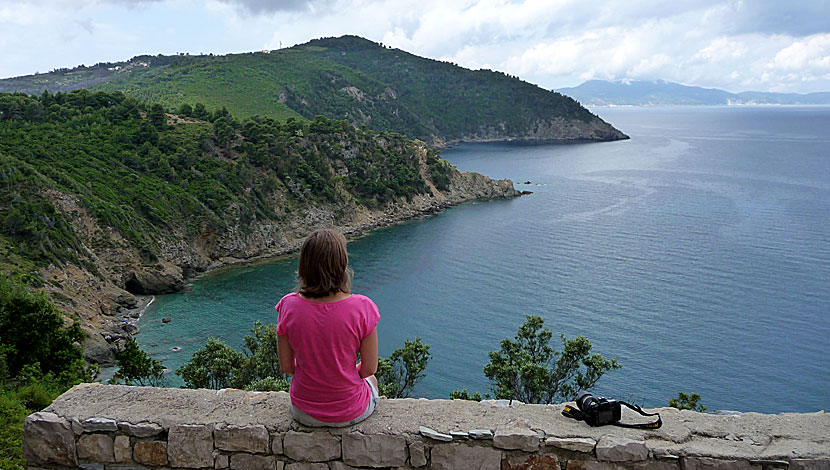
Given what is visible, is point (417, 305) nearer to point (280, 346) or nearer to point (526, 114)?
point (280, 346)

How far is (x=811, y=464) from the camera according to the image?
4.20 meters

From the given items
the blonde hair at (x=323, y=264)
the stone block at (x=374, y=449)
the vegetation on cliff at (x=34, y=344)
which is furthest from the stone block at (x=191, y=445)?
the vegetation on cliff at (x=34, y=344)

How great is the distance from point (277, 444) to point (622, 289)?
39.0m

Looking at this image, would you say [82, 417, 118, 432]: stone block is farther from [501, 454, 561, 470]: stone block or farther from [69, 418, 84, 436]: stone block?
[501, 454, 561, 470]: stone block

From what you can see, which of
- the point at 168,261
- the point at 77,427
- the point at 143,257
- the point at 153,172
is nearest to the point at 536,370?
the point at 77,427

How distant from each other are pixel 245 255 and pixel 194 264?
15.9 feet

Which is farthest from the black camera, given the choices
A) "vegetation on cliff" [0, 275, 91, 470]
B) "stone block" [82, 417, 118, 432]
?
"vegetation on cliff" [0, 275, 91, 470]

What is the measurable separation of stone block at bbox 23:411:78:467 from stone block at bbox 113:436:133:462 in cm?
34

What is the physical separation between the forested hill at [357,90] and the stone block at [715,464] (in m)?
90.1

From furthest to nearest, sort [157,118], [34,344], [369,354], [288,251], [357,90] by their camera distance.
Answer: [357,90] → [157,118] → [288,251] → [34,344] → [369,354]

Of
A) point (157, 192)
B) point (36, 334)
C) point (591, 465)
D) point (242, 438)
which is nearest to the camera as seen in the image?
point (591, 465)

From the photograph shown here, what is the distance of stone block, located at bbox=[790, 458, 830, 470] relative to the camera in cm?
418

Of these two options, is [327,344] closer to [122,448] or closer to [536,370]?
[122,448]

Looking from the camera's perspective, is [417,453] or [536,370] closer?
Answer: [417,453]
